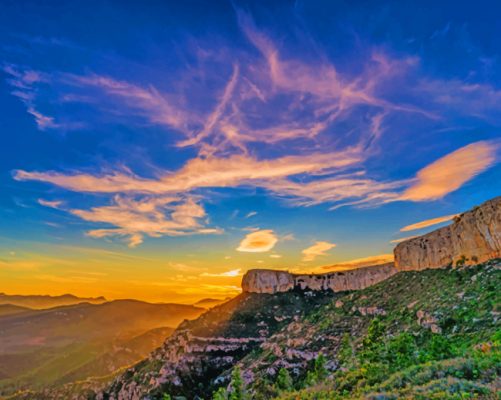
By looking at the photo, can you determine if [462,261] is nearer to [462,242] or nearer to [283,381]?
[462,242]

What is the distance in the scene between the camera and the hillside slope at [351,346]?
2231cm

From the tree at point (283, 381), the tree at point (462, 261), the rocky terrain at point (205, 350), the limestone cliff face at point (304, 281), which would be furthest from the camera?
the limestone cliff face at point (304, 281)

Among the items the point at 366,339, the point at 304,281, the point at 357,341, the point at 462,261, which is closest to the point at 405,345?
the point at 366,339

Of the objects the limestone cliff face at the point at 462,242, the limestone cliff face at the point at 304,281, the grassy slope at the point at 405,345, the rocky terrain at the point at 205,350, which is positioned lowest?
the rocky terrain at the point at 205,350

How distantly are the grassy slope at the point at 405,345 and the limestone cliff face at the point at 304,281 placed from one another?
63.0 m

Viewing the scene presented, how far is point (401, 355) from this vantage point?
38.9 meters

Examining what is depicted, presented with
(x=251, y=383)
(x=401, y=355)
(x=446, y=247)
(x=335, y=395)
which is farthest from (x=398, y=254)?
(x=335, y=395)

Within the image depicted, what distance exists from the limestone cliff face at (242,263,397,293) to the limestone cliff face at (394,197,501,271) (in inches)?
1968

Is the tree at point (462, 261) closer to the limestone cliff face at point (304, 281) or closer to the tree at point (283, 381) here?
the tree at point (283, 381)

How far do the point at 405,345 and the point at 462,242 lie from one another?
61.3m

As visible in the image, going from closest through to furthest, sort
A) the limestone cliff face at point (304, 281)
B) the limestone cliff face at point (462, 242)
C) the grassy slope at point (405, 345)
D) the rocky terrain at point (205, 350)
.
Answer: the grassy slope at point (405, 345)
the limestone cliff face at point (462, 242)
the rocky terrain at point (205, 350)
the limestone cliff face at point (304, 281)

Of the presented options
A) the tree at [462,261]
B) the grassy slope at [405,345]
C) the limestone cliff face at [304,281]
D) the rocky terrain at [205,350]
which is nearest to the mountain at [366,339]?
the grassy slope at [405,345]

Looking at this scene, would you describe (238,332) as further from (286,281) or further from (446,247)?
(446,247)

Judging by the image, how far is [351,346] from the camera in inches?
2483
